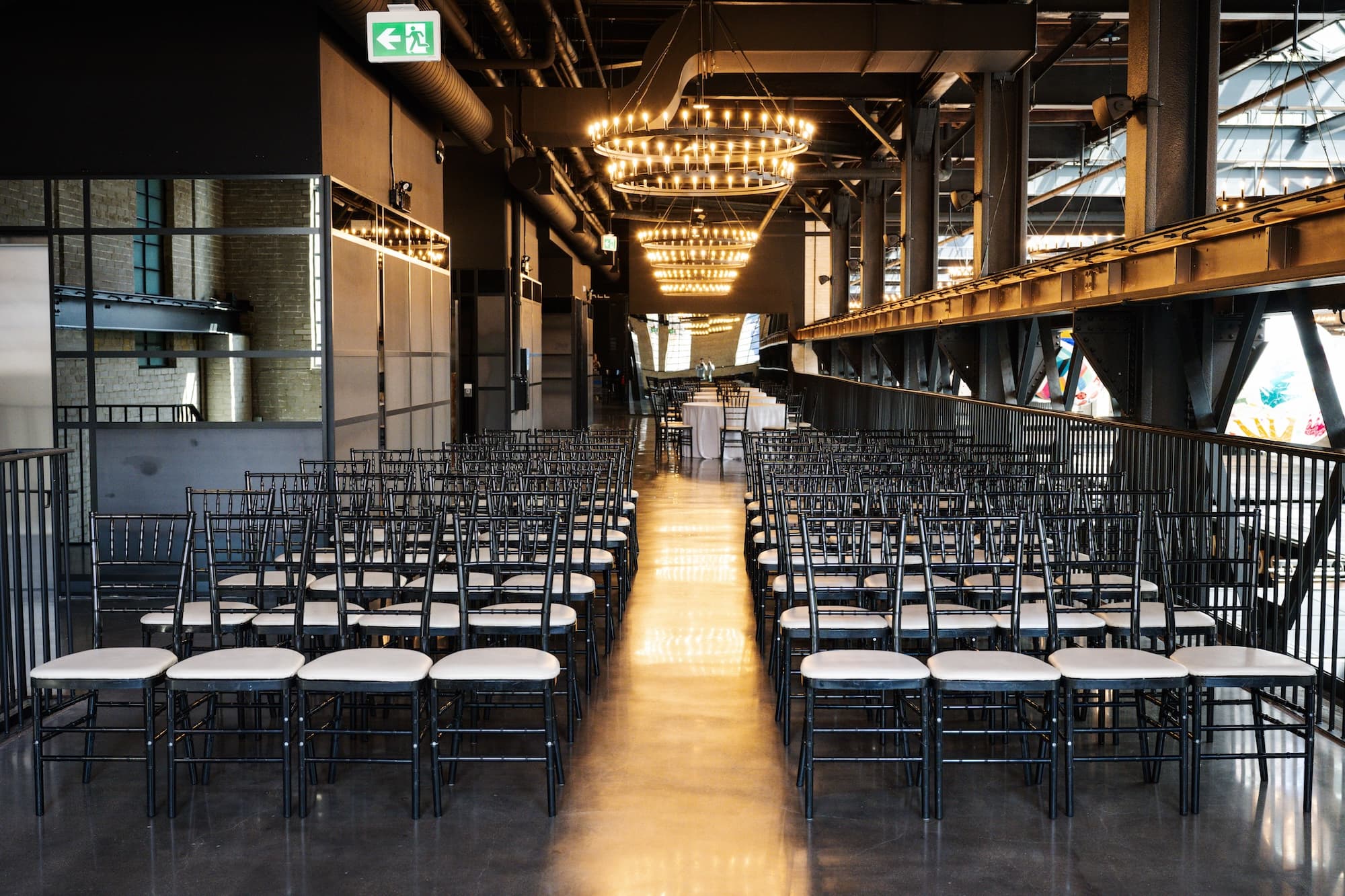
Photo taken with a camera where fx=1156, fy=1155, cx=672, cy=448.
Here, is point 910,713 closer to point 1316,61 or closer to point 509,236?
point 1316,61

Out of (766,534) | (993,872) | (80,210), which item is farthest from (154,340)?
(993,872)

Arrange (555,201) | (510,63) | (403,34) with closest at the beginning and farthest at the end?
(403,34) → (510,63) → (555,201)

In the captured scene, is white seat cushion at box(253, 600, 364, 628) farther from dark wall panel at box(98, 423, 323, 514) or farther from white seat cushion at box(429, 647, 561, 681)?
dark wall panel at box(98, 423, 323, 514)

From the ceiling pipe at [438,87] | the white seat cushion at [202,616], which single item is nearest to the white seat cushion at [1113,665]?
the white seat cushion at [202,616]

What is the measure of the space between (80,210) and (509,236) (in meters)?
8.20

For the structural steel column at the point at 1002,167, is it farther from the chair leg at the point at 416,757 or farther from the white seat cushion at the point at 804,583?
the chair leg at the point at 416,757

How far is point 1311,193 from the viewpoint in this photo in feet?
18.5

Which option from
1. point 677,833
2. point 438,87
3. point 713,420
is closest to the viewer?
point 677,833

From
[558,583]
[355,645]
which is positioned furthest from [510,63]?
[355,645]

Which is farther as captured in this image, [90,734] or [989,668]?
[90,734]

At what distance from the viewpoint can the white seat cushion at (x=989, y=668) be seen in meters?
3.88

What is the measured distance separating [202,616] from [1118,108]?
24.7ft

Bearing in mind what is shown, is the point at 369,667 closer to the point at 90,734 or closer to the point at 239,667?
the point at 239,667

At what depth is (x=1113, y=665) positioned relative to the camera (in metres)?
3.98
